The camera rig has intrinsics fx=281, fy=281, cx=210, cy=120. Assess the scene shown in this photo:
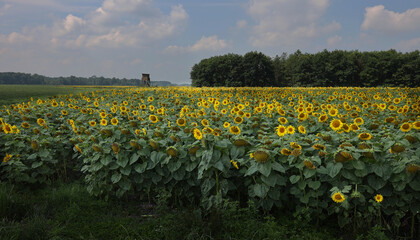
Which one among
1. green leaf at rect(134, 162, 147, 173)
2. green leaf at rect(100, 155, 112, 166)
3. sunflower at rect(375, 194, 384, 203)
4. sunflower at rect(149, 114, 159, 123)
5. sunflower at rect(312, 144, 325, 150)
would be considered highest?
sunflower at rect(149, 114, 159, 123)

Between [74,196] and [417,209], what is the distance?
14.0 ft

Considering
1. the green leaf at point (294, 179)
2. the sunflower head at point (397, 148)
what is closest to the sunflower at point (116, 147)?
the green leaf at point (294, 179)

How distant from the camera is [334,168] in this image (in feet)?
10.0

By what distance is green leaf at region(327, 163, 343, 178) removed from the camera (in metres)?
2.99

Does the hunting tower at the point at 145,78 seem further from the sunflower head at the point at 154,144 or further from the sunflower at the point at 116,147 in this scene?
the sunflower head at the point at 154,144

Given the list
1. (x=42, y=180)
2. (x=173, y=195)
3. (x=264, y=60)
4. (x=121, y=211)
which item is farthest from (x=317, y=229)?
(x=264, y=60)

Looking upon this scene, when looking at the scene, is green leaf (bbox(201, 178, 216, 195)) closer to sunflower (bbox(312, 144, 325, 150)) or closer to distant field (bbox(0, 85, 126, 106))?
sunflower (bbox(312, 144, 325, 150))

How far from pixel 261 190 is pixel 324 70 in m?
54.3

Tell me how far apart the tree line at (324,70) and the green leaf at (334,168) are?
50.5 metres

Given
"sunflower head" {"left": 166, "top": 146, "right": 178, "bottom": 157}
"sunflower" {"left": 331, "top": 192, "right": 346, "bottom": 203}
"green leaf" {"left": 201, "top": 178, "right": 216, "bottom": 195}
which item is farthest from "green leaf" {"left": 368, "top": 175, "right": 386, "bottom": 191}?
"sunflower head" {"left": 166, "top": 146, "right": 178, "bottom": 157}

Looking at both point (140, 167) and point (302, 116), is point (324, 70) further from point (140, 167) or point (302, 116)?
point (140, 167)

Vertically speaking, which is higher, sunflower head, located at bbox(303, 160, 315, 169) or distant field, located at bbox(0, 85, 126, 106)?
distant field, located at bbox(0, 85, 126, 106)

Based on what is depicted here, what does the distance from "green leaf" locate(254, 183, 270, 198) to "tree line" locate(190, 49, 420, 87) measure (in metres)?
50.5

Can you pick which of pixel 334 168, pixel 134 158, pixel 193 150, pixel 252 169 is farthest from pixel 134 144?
pixel 334 168
